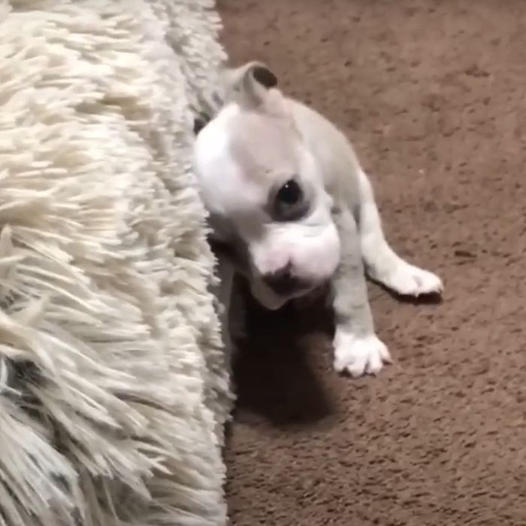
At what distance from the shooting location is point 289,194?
41.8 inches

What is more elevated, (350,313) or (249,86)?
(249,86)

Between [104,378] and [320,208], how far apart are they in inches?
15.7

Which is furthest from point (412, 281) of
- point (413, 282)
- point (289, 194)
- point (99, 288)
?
point (99, 288)

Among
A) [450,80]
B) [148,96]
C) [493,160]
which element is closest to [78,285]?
[148,96]

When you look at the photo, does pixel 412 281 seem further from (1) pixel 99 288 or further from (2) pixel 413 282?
(1) pixel 99 288

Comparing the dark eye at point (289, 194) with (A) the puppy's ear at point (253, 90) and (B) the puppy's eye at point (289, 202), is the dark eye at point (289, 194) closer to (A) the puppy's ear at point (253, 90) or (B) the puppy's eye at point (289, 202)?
(B) the puppy's eye at point (289, 202)

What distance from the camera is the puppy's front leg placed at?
3.76ft

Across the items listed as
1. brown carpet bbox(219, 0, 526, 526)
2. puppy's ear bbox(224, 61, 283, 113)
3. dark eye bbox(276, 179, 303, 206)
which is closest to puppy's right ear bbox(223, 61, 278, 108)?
puppy's ear bbox(224, 61, 283, 113)

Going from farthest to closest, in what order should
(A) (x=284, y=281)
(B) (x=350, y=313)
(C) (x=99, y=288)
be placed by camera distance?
(B) (x=350, y=313) → (A) (x=284, y=281) → (C) (x=99, y=288)

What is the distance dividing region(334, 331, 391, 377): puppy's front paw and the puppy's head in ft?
0.34

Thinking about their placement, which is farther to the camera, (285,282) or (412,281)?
(412,281)

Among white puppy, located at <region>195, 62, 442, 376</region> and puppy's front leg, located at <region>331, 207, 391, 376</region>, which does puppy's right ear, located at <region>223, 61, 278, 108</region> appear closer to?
white puppy, located at <region>195, 62, 442, 376</region>

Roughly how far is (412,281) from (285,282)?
219 mm

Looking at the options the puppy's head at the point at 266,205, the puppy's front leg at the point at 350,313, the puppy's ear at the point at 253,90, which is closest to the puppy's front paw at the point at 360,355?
the puppy's front leg at the point at 350,313
